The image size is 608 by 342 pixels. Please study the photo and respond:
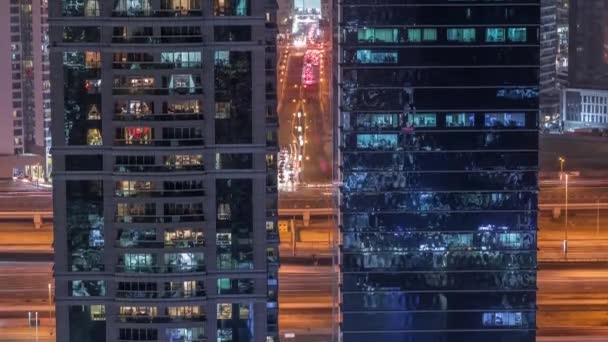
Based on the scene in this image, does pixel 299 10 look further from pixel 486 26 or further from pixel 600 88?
pixel 486 26

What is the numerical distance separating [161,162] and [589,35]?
30.1 metres

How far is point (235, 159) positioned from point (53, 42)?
6.52ft

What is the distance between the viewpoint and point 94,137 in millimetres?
15531

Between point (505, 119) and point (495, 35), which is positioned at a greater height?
point (495, 35)

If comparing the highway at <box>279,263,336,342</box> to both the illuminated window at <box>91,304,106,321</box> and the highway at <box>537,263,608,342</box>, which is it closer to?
the highway at <box>537,263,608,342</box>

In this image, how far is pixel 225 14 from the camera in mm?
15375

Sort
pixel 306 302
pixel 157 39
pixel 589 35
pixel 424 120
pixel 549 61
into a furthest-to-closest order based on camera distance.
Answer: pixel 589 35 < pixel 549 61 < pixel 306 302 < pixel 424 120 < pixel 157 39

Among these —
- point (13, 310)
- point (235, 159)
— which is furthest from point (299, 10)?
point (235, 159)

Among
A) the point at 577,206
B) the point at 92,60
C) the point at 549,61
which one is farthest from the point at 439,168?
the point at 549,61

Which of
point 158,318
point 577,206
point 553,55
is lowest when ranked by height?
point 577,206

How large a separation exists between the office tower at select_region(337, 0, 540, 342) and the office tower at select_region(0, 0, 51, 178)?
1631 centimetres

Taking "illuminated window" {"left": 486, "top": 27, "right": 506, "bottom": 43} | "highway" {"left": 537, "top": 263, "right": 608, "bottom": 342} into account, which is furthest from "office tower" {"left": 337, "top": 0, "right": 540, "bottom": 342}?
"highway" {"left": 537, "top": 263, "right": 608, "bottom": 342}

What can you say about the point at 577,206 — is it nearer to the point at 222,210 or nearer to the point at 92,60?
the point at 222,210

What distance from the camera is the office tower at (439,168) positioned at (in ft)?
66.7
